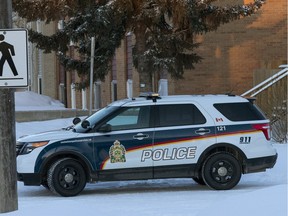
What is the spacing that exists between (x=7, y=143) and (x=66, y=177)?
3.34 m

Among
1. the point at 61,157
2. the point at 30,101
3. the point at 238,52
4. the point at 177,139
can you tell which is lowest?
the point at 61,157

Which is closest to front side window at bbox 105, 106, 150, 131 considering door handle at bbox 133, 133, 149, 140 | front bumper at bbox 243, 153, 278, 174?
door handle at bbox 133, 133, 149, 140

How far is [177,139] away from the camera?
1041 centimetres

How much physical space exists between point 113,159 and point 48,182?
1.18 metres

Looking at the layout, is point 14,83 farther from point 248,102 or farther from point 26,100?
point 26,100

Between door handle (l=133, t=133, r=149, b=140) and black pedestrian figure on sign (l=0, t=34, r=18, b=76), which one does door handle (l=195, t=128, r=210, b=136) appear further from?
black pedestrian figure on sign (l=0, t=34, r=18, b=76)

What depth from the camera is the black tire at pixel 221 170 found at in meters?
10.5

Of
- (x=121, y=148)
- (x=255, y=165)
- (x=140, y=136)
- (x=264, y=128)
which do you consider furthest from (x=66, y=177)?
(x=264, y=128)

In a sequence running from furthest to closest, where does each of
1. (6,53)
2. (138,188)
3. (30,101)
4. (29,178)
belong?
(30,101), (138,188), (29,178), (6,53)

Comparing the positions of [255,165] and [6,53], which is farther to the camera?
[255,165]

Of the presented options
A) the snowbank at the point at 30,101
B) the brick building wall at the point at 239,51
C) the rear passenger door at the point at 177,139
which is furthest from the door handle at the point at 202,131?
the snowbank at the point at 30,101

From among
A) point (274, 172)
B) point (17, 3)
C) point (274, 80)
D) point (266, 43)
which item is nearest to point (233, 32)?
point (266, 43)

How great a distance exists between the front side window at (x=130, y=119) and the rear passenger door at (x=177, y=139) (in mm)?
214

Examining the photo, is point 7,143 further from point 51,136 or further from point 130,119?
point 130,119
